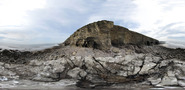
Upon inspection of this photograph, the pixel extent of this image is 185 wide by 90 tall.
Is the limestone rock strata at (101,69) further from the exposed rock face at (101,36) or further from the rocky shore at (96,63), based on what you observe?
the exposed rock face at (101,36)

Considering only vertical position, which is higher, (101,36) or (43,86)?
(101,36)

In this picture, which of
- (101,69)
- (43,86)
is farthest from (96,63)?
(43,86)

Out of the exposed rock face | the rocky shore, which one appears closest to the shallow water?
the rocky shore

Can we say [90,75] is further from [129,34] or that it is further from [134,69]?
[129,34]

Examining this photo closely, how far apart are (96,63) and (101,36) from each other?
6.98 feet

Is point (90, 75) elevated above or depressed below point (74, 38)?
below

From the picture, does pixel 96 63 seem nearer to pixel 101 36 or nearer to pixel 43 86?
pixel 101 36

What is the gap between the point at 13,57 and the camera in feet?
28.6

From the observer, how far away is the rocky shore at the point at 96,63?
297 inches

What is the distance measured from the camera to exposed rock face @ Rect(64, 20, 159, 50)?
9.48 m

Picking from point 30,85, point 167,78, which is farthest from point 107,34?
point 30,85

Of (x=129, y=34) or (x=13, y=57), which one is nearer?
(x=13, y=57)

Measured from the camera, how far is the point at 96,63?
815 cm

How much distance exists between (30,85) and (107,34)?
5.20 meters
